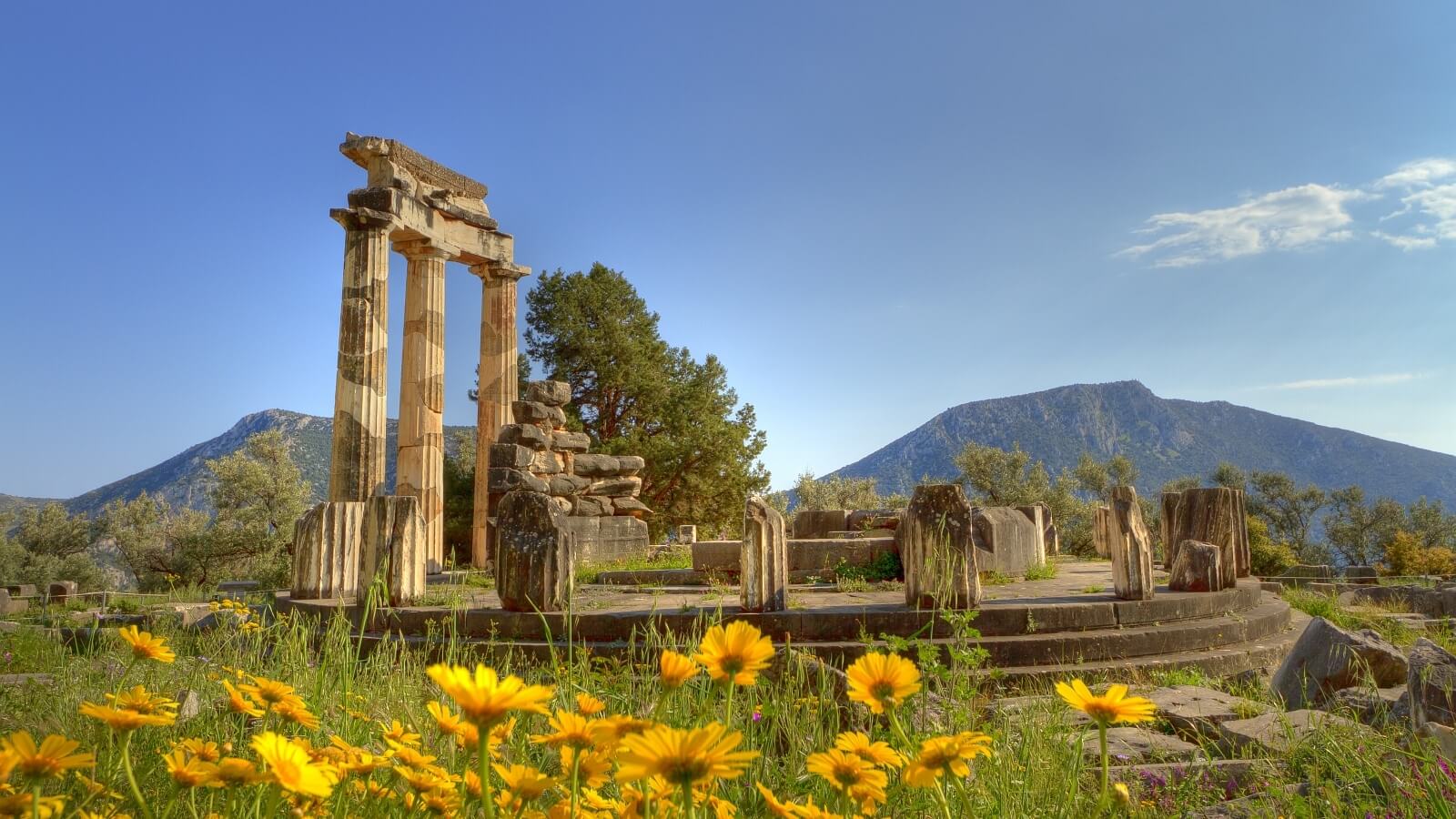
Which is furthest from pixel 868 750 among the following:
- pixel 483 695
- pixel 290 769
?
pixel 290 769

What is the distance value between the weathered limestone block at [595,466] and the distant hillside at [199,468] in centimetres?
6758

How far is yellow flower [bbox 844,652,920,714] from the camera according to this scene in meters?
1.49

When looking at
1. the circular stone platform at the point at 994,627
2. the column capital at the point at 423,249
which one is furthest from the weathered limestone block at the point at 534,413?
the circular stone platform at the point at 994,627

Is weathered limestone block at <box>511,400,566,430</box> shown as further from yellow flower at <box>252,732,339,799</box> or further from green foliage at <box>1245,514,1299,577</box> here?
green foliage at <box>1245,514,1299,577</box>

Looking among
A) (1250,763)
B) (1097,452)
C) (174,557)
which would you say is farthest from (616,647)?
(1097,452)

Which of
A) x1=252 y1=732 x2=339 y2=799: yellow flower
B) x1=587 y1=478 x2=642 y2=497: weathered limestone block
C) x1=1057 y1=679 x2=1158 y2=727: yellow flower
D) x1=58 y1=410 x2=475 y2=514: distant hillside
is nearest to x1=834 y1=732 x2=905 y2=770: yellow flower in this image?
x1=1057 y1=679 x2=1158 y2=727: yellow flower

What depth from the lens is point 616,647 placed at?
727cm

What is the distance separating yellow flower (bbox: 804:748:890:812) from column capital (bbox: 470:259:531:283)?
20770mm

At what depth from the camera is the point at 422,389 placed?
64.5 feet

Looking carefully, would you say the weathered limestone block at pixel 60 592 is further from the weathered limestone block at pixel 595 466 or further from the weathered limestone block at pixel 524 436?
the weathered limestone block at pixel 595 466

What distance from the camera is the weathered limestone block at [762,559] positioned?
24.1 ft

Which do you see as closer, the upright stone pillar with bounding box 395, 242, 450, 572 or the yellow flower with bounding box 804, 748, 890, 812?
the yellow flower with bounding box 804, 748, 890, 812

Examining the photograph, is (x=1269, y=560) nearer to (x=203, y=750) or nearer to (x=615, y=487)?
(x=615, y=487)

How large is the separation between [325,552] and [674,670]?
10005 millimetres
